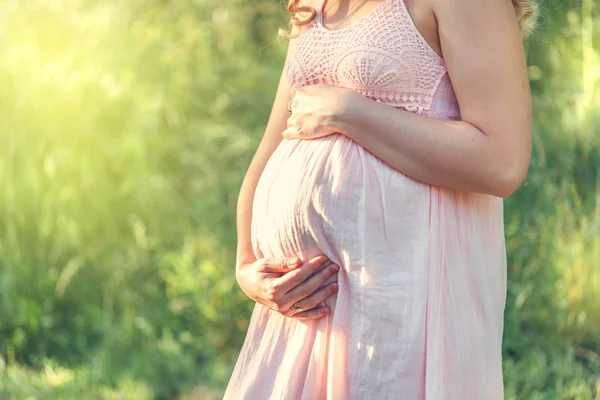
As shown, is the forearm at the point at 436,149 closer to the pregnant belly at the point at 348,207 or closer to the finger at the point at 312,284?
the pregnant belly at the point at 348,207

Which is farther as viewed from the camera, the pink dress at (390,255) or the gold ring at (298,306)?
the gold ring at (298,306)

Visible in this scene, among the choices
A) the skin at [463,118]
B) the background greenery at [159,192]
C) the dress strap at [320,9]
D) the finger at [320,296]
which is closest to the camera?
the skin at [463,118]

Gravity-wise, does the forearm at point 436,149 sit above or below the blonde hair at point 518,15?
below

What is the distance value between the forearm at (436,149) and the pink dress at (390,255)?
0.04 m

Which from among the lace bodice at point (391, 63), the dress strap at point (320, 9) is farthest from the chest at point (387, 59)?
the dress strap at point (320, 9)

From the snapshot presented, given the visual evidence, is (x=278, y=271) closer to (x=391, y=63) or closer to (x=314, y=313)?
(x=314, y=313)

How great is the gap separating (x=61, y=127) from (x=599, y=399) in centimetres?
283

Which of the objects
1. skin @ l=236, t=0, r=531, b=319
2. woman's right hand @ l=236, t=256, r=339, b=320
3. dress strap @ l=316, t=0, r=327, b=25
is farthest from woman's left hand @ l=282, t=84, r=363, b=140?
woman's right hand @ l=236, t=256, r=339, b=320

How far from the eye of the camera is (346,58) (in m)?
1.83

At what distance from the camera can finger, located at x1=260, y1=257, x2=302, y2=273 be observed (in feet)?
6.21

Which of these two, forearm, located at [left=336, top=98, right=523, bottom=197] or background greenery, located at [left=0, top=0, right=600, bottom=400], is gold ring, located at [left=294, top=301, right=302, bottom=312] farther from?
background greenery, located at [left=0, top=0, right=600, bottom=400]

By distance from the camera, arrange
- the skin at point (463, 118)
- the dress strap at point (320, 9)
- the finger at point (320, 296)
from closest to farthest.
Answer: the skin at point (463, 118) < the finger at point (320, 296) < the dress strap at point (320, 9)

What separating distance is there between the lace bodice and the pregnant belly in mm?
126

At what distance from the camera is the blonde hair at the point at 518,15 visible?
185 centimetres
